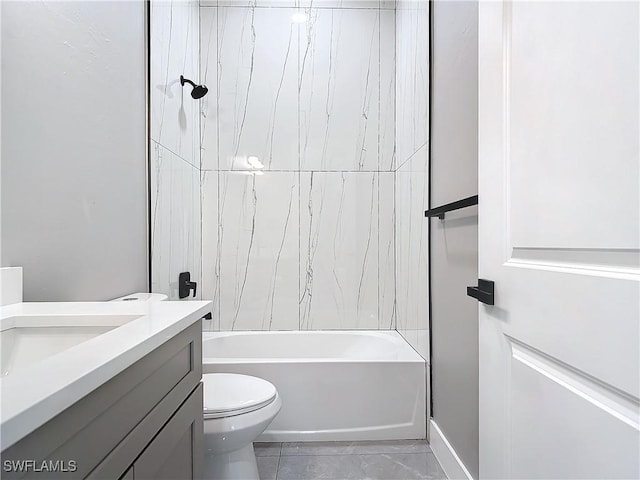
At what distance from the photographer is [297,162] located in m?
2.72

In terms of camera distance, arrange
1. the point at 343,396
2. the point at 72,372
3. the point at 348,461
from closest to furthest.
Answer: the point at 72,372 → the point at 348,461 → the point at 343,396

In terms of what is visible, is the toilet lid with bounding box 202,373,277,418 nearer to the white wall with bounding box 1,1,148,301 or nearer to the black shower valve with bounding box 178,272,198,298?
the white wall with bounding box 1,1,148,301

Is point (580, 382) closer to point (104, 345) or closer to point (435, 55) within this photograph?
point (104, 345)

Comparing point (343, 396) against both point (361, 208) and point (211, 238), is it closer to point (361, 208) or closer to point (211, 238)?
point (361, 208)

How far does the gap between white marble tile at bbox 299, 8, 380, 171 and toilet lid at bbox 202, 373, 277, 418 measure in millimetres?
1561

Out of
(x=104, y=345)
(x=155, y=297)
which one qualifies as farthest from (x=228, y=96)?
(x=104, y=345)

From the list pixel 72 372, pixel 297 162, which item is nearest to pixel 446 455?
pixel 72 372

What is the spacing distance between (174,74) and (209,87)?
1.60 ft

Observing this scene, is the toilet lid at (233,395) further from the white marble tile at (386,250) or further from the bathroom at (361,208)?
the white marble tile at (386,250)

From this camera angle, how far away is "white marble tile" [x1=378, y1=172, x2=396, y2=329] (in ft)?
8.97

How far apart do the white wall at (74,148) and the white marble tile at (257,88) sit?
0.89 meters

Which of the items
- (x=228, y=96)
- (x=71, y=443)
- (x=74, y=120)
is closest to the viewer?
(x=71, y=443)

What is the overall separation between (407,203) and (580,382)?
6.00 ft

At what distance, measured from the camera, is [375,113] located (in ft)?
8.93
